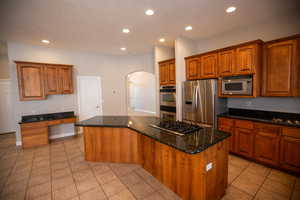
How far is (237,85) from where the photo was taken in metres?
2.99

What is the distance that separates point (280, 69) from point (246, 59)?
→ 61cm

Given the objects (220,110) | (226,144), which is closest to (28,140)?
(226,144)

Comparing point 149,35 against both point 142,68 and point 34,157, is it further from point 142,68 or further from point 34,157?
point 34,157

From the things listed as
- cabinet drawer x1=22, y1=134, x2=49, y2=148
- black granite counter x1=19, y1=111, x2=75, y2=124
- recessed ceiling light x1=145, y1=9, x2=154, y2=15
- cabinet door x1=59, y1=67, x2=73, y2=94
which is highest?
recessed ceiling light x1=145, y1=9, x2=154, y2=15

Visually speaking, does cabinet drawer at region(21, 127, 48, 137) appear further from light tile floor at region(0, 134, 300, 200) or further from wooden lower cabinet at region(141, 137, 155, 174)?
wooden lower cabinet at region(141, 137, 155, 174)

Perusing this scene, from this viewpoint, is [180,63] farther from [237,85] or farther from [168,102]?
[237,85]

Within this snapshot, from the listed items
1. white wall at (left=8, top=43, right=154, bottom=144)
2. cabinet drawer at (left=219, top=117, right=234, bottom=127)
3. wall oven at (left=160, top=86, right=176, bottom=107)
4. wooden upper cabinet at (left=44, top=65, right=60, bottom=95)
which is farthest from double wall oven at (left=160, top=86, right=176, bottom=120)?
wooden upper cabinet at (left=44, top=65, right=60, bottom=95)

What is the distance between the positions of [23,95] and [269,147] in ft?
19.9

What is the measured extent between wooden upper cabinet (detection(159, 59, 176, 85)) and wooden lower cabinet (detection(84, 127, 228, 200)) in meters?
2.10

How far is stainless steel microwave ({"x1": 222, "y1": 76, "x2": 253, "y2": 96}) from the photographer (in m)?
2.85

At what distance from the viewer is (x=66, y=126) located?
4.83 metres

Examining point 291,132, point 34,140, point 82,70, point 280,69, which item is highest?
point 82,70

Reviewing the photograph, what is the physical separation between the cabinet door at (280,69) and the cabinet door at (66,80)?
527 cm

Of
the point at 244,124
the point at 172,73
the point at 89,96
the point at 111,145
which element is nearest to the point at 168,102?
the point at 172,73
